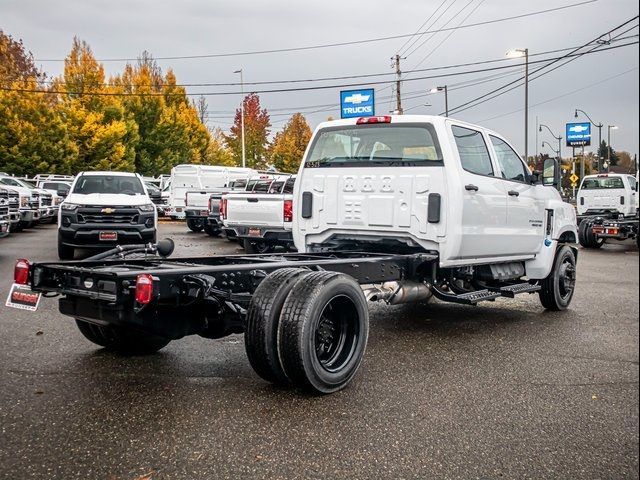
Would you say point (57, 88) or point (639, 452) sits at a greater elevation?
point (57, 88)

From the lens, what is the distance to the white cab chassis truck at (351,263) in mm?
4535

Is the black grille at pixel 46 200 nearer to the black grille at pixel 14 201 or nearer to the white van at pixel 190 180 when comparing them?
the white van at pixel 190 180

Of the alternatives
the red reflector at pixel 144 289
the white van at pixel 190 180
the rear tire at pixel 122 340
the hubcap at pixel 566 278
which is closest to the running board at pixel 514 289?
the hubcap at pixel 566 278

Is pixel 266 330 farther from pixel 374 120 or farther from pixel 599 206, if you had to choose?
pixel 599 206

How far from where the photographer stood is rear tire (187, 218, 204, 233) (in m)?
21.9

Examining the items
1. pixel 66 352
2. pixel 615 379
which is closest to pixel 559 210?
pixel 615 379

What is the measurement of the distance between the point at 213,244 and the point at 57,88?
86.1 ft

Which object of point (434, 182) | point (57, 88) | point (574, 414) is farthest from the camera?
point (57, 88)

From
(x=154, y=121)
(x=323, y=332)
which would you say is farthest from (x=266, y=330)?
(x=154, y=121)

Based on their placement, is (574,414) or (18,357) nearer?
(574,414)

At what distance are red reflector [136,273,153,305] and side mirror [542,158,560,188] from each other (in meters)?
5.33

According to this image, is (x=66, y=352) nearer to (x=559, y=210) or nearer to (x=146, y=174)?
(x=559, y=210)

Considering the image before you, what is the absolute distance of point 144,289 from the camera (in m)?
4.13

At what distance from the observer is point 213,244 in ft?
59.7
